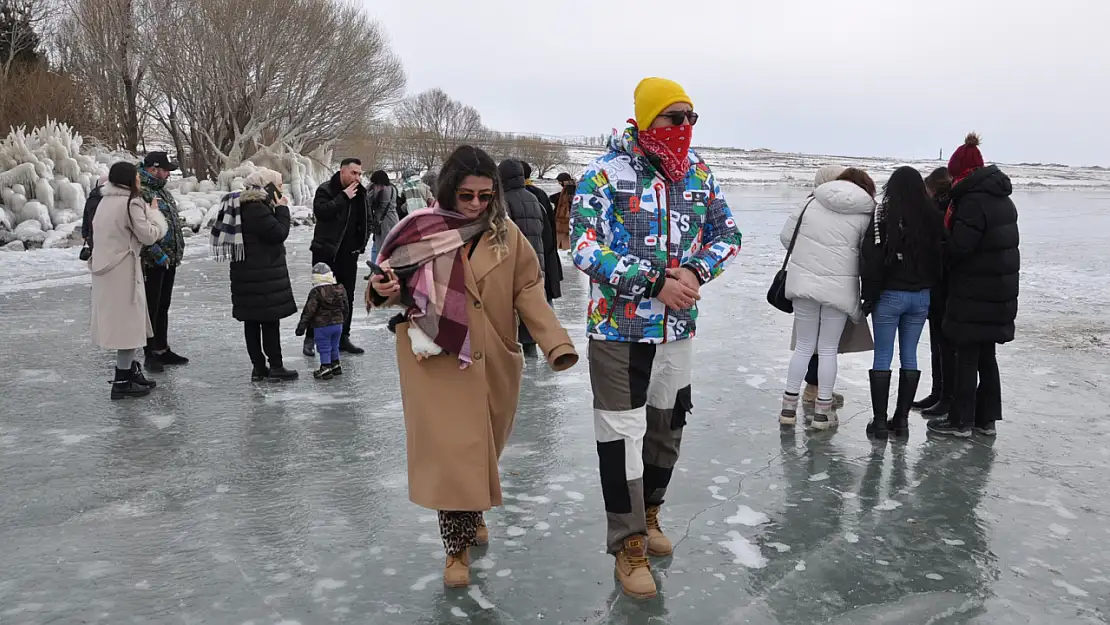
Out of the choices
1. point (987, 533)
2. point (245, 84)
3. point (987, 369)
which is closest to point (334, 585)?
point (987, 533)

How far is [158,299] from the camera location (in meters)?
7.21

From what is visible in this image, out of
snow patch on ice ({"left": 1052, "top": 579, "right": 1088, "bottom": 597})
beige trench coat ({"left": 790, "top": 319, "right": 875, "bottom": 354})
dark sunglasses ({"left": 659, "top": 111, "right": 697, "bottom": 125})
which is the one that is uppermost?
dark sunglasses ({"left": 659, "top": 111, "right": 697, "bottom": 125})

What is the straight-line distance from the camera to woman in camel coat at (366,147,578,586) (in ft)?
11.0

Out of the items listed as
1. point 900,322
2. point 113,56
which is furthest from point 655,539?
point 113,56

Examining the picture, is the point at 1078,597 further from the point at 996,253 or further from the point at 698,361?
the point at 698,361

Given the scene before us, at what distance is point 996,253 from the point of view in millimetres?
5324

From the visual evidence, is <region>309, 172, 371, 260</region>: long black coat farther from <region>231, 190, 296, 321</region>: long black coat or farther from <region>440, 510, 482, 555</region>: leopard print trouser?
<region>440, 510, 482, 555</region>: leopard print trouser

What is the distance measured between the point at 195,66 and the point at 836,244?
3413 centimetres

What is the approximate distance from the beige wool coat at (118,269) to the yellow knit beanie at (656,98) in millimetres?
4398

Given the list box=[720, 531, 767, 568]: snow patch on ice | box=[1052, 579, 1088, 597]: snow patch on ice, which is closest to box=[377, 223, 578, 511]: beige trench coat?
box=[720, 531, 767, 568]: snow patch on ice

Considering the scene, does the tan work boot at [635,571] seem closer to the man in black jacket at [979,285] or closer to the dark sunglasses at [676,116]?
the dark sunglasses at [676,116]

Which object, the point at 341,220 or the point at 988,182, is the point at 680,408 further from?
the point at 341,220

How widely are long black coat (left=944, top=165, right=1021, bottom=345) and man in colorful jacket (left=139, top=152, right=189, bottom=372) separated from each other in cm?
586

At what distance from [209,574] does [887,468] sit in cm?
367
